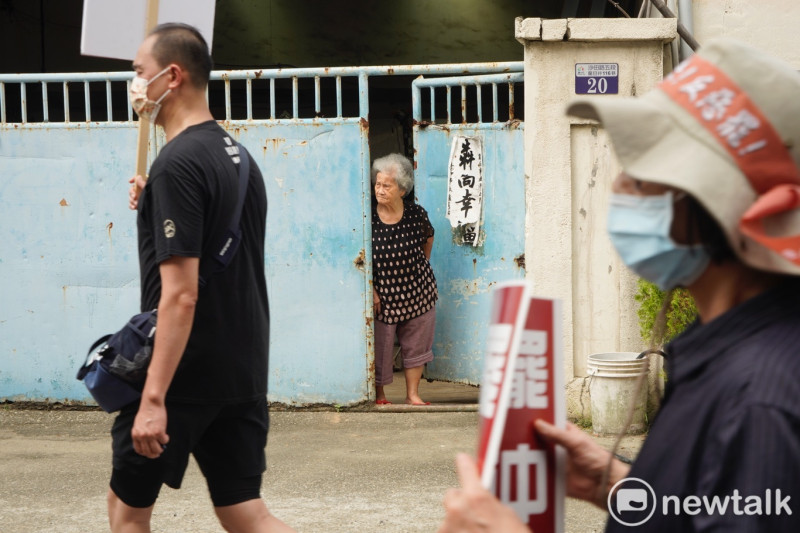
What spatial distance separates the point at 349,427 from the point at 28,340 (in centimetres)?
242

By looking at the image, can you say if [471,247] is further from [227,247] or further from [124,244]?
[227,247]

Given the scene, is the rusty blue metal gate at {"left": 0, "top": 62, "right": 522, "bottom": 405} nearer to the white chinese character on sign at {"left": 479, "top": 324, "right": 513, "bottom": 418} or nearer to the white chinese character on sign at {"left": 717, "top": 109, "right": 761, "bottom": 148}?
the white chinese character on sign at {"left": 479, "top": 324, "right": 513, "bottom": 418}

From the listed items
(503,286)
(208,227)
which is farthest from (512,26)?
(503,286)

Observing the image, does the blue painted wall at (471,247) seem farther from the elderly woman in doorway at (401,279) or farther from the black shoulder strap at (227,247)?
the black shoulder strap at (227,247)

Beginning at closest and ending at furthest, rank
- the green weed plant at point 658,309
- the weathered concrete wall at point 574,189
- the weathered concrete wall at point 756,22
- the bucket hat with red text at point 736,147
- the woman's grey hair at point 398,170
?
the bucket hat with red text at point 736,147 < the green weed plant at point 658,309 < the weathered concrete wall at point 574,189 < the weathered concrete wall at point 756,22 < the woman's grey hair at point 398,170

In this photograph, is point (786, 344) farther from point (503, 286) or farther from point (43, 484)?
point (43, 484)

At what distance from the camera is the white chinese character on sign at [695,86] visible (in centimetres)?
144

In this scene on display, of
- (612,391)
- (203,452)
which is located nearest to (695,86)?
(203,452)

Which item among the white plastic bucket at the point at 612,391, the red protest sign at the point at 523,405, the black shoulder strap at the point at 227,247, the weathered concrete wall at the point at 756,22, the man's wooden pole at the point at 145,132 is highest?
the weathered concrete wall at the point at 756,22

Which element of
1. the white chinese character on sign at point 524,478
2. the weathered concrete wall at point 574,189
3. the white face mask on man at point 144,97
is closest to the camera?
the white chinese character on sign at point 524,478

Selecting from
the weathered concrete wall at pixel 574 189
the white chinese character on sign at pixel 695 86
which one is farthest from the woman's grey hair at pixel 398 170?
the white chinese character on sign at pixel 695 86

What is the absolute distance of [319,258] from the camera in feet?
22.9

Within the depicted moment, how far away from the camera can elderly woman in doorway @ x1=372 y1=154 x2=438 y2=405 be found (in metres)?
7.00

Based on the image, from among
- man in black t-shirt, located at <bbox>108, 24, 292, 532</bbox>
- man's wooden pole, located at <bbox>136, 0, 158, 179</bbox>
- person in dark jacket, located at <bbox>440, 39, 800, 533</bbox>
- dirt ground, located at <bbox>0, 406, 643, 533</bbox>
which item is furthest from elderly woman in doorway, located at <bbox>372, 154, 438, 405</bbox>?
person in dark jacket, located at <bbox>440, 39, 800, 533</bbox>
